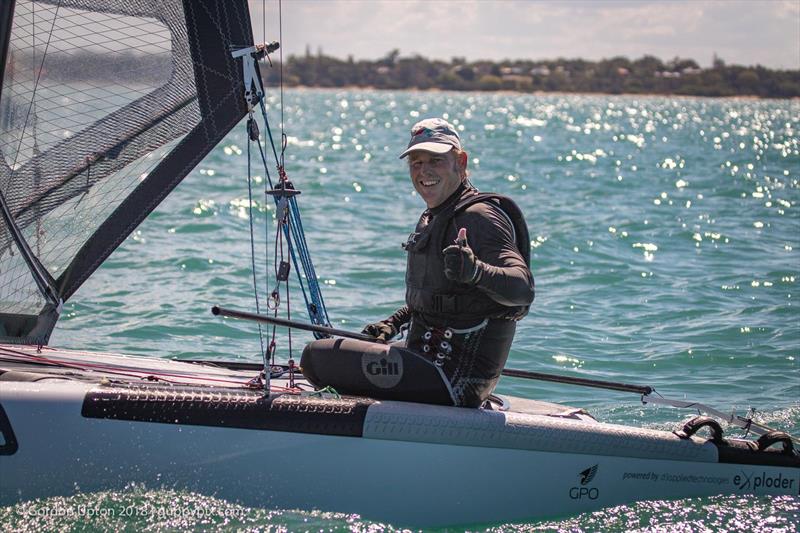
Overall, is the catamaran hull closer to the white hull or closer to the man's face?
the white hull

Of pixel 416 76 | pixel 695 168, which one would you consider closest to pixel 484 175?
pixel 695 168

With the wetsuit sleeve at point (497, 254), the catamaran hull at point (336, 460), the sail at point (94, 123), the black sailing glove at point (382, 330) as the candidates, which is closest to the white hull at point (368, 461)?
the catamaran hull at point (336, 460)

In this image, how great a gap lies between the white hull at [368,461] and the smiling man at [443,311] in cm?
12

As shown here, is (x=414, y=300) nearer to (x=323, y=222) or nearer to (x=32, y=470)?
(x=32, y=470)

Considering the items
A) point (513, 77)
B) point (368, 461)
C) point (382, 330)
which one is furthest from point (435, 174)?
point (513, 77)

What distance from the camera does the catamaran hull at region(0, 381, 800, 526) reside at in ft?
12.1

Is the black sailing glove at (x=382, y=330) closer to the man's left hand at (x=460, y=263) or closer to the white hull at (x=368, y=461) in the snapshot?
the white hull at (x=368, y=461)

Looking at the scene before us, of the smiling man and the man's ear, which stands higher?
the man's ear

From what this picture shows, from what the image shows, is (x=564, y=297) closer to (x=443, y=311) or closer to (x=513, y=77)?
(x=443, y=311)

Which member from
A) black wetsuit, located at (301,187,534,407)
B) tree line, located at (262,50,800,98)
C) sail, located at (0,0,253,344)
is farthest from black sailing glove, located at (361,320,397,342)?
tree line, located at (262,50,800,98)

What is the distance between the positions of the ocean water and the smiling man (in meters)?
0.49

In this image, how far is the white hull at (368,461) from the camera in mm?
3697

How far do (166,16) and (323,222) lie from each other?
7.78 meters

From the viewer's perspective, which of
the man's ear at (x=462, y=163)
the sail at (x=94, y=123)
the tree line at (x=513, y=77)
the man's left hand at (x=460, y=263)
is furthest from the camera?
the tree line at (x=513, y=77)
